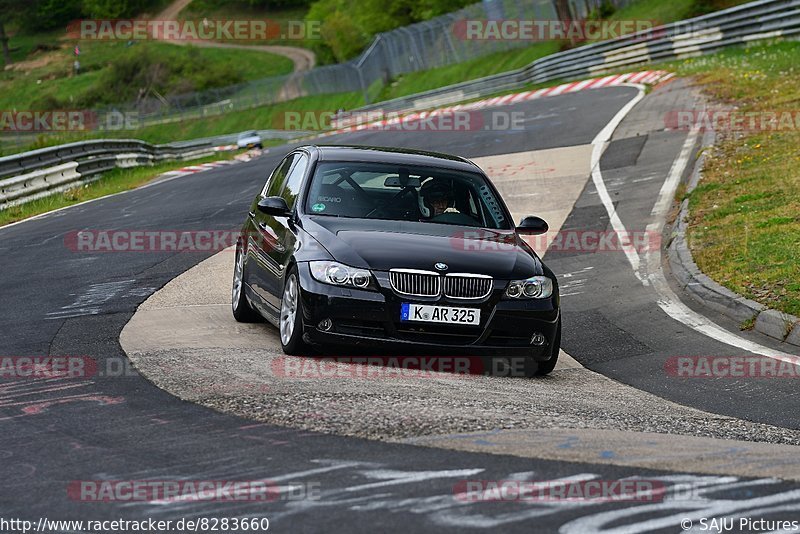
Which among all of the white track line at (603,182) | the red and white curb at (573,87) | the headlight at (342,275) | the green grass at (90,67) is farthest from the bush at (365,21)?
the headlight at (342,275)

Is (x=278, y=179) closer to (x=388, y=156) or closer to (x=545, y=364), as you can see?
(x=388, y=156)

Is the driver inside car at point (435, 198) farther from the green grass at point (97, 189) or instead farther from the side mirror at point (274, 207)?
the green grass at point (97, 189)

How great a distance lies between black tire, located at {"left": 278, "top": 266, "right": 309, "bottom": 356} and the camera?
8797 mm

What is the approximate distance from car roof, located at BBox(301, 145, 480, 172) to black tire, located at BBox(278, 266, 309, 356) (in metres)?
1.56

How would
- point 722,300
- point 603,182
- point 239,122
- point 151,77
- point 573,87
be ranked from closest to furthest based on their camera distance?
point 722,300
point 603,182
point 573,87
point 239,122
point 151,77

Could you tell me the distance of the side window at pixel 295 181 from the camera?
1034 centimetres

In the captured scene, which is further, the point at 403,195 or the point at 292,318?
the point at 403,195

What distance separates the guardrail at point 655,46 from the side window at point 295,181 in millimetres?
26915

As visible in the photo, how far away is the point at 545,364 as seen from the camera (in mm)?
9195

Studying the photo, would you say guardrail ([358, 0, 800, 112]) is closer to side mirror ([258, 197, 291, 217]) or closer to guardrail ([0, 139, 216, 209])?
guardrail ([0, 139, 216, 209])

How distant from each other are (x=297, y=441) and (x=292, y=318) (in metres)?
3.04

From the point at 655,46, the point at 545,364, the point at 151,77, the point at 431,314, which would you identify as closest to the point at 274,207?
the point at 431,314

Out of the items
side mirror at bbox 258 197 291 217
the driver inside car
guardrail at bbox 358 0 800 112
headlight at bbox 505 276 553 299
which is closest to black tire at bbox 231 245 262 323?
side mirror at bbox 258 197 291 217

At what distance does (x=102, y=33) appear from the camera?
130 meters
